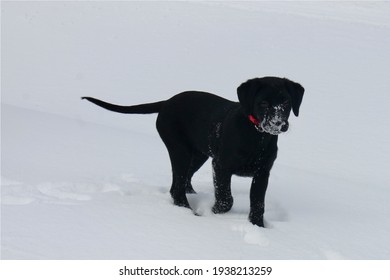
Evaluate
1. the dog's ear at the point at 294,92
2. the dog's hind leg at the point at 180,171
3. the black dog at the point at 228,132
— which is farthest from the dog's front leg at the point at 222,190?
the dog's ear at the point at 294,92

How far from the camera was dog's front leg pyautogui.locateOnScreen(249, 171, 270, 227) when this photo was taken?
437 centimetres

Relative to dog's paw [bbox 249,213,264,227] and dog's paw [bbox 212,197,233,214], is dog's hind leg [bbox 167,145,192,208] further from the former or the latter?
dog's paw [bbox 249,213,264,227]

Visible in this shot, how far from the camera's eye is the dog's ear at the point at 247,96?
166 inches

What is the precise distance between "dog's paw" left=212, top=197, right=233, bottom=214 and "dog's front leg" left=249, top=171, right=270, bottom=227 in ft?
0.66

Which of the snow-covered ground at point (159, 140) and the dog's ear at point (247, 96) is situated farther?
the dog's ear at point (247, 96)

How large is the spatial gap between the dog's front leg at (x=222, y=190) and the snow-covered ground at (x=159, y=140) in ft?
0.29

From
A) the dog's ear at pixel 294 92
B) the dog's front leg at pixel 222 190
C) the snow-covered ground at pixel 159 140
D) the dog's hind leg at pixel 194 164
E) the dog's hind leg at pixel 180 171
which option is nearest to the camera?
the snow-covered ground at pixel 159 140

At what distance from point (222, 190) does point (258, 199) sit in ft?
0.92

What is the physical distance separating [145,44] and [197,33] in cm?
123

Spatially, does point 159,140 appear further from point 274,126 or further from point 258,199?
point 274,126

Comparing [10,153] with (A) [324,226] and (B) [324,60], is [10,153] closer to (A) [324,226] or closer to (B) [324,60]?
(A) [324,226]

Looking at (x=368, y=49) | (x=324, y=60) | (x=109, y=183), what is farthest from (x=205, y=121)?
(x=368, y=49)

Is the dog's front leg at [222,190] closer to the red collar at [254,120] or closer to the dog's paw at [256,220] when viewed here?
the dog's paw at [256,220]

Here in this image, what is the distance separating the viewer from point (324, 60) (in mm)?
10383
